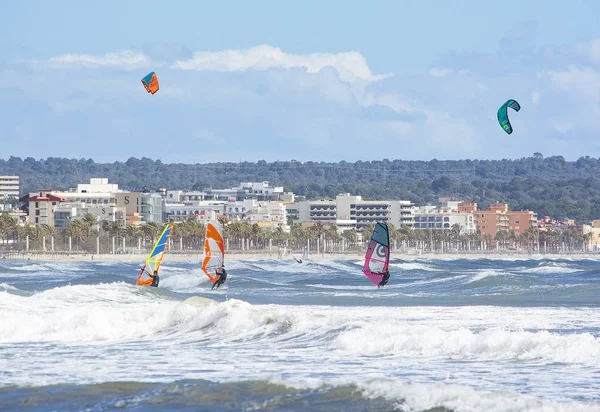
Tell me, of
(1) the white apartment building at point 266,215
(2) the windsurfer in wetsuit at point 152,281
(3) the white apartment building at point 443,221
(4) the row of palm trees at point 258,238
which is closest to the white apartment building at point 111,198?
(4) the row of palm trees at point 258,238

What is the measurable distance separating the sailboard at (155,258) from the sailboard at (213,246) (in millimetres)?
969

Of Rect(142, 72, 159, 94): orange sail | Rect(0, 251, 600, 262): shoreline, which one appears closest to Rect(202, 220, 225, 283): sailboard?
Rect(142, 72, 159, 94): orange sail

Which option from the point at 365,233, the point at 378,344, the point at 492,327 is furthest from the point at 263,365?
the point at 365,233

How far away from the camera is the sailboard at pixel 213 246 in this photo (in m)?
26.4

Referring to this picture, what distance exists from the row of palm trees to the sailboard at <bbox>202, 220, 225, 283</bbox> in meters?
77.3

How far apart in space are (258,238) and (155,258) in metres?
99.5

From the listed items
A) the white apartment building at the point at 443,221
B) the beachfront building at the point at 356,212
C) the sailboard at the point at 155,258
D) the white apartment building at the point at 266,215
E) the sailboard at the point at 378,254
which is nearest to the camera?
the sailboard at the point at 378,254

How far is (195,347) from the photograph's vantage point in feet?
52.6

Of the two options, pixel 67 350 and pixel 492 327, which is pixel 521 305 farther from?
pixel 67 350

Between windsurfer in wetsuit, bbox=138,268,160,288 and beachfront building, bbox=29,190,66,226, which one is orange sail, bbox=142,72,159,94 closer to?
windsurfer in wetsuit, bbox=138,268,160,288

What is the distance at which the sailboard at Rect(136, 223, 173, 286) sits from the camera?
1101 inches

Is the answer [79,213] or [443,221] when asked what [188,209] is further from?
[79,213]

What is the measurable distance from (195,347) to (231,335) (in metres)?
1.35

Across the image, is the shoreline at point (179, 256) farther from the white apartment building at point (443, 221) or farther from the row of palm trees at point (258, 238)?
the white apartment building at point (443, 221)
